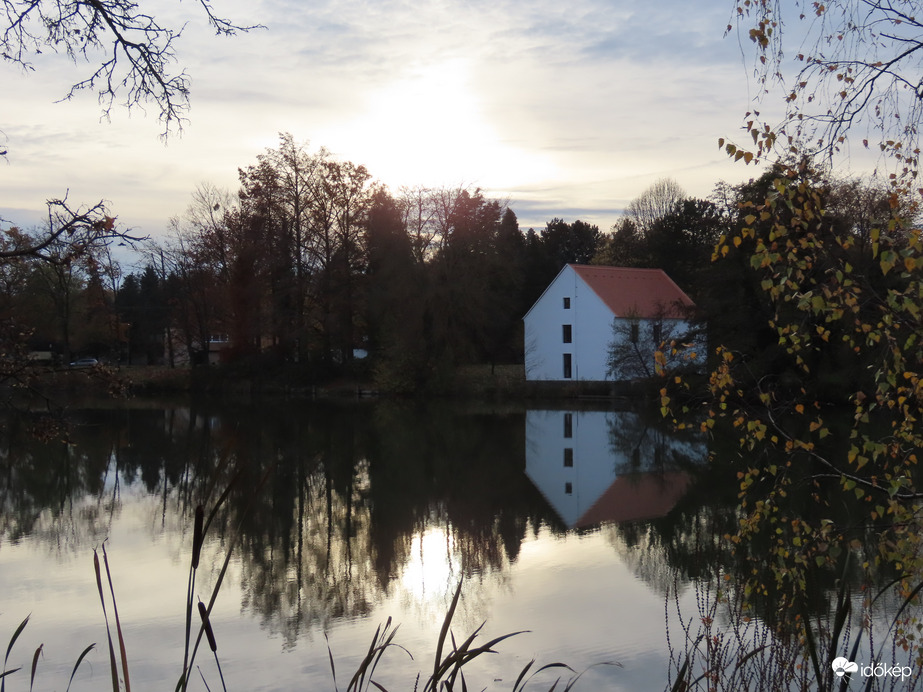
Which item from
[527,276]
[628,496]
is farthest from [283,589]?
[527,276]

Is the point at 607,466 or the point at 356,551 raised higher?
the point at 607,466

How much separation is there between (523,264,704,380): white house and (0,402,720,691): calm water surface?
54.8 feet

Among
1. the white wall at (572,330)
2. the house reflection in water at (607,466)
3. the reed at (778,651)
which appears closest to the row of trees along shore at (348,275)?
the white wall at (572,330)

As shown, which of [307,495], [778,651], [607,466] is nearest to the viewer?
[778,651]

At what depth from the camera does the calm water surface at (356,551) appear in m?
7.29

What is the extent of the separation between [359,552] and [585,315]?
29.1 metres

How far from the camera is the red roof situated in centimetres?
3869

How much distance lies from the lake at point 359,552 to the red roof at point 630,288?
16973 mm

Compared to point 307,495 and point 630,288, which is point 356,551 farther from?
point 630,288

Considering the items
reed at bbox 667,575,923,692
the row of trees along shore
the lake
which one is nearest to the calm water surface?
the lake

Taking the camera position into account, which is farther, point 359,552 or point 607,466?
point 607,466

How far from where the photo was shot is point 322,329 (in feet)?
129

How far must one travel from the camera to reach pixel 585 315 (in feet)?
129

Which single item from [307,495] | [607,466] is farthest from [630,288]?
[307,495]
